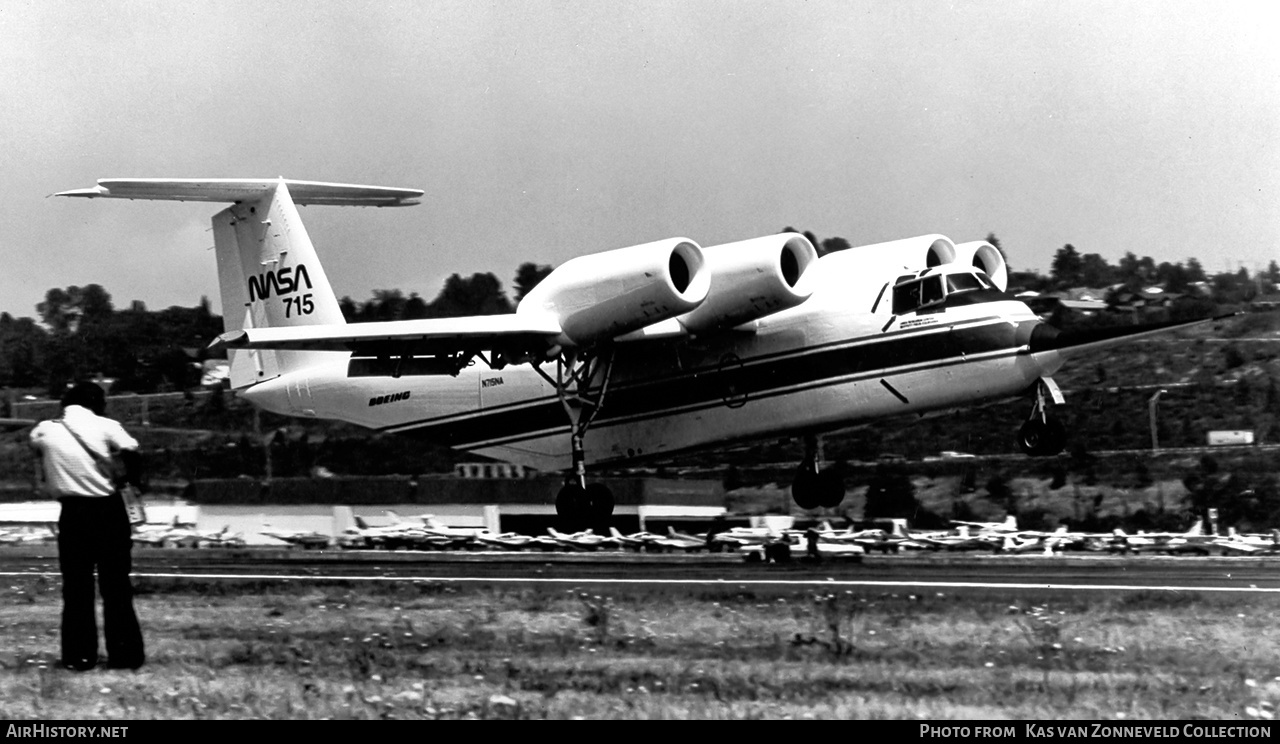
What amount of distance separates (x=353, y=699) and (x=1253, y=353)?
49565mm

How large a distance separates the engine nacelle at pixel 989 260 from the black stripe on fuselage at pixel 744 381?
2.04 metres

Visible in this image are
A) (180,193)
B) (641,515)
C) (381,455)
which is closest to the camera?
(180,193)

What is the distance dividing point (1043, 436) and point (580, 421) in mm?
7295

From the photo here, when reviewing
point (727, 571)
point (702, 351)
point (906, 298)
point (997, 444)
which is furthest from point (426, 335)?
point (997, 444)

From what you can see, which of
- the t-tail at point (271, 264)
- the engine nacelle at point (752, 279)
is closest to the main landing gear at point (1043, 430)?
the engine nacelle at point (752, 279)

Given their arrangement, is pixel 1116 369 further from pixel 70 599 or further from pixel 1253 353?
pixel 70 599

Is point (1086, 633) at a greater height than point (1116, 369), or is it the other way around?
point (1116, 369)

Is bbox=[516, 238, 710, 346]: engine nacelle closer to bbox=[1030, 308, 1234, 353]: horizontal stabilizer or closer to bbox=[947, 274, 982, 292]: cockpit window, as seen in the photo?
bbox=[947, 274, 982, 292]: cockpit window

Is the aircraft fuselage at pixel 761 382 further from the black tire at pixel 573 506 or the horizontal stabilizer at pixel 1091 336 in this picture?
the black tire at pixel 573 506

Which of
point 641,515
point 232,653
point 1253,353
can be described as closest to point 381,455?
point 641,515

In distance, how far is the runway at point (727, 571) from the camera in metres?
16.0

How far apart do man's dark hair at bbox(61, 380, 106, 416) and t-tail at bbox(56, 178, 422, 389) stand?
16749 millimetres

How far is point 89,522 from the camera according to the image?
31.7 feet

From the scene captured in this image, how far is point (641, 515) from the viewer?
35.7 metres
